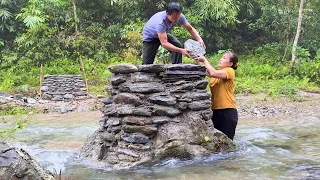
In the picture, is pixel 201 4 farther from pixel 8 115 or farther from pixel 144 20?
pixel 8 115

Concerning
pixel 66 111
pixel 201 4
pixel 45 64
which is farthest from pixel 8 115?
pixel 201 4

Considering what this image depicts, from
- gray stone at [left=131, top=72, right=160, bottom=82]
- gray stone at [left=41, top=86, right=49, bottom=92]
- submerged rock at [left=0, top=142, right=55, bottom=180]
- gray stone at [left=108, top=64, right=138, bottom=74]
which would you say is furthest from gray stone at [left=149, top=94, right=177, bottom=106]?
gray stone at [left=41, top=86, right=49, bottom=92]

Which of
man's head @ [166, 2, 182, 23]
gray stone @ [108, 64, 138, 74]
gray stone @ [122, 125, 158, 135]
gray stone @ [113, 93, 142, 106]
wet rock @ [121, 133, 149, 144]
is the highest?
man's head @ [166, 2, 182, 23]

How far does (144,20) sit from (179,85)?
49.1 ft

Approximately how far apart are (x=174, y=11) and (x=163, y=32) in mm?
372

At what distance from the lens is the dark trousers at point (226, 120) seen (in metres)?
5.73

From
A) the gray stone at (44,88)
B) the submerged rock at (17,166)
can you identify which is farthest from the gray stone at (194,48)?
the gray stone at (44,88)

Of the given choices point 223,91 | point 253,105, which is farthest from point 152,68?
point 253,105

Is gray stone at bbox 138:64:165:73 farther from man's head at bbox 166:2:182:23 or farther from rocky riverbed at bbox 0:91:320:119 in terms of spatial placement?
rocky riverbed at bbox 0:91:320:119

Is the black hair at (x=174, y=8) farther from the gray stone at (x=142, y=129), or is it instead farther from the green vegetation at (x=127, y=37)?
the green vegetation at (x=127, y=37)

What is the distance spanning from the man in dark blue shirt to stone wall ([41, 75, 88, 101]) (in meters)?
9.99

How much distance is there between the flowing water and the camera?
4.41 metres

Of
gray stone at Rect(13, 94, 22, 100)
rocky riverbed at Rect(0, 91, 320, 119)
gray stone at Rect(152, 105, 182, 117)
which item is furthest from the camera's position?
gray stone at Rect(13, 94, 22, 100)

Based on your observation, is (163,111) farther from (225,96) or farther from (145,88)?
(225,96)
